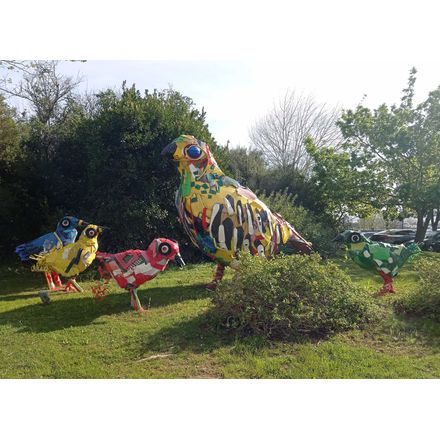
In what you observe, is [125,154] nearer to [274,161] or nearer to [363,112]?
[363,112]

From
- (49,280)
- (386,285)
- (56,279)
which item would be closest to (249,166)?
(56,279)

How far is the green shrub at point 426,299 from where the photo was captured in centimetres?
671

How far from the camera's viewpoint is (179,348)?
5.51 meters

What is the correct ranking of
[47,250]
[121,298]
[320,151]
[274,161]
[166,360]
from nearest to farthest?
[166,360]
[121,298]
[47,250]
[320,151]
[274,161]

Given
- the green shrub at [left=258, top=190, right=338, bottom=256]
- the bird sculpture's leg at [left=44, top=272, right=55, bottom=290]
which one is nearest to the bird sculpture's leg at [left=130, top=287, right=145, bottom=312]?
the bird sculpture's leg at [left=44, top=272, right=55, bottom=290]

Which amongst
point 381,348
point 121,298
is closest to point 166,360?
point 381,348

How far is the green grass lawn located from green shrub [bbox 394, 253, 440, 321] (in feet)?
0.82

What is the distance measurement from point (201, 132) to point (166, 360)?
1008 cm

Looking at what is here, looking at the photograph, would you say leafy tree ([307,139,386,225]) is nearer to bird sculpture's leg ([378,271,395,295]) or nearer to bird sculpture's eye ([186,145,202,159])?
bird sculpture's leg ([378,271,395,295])

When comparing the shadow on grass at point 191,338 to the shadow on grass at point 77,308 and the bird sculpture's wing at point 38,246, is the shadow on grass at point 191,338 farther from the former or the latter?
the bird sculpture's wing at point 38,246

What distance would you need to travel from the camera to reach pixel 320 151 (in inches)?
795

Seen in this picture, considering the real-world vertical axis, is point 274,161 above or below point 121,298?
above

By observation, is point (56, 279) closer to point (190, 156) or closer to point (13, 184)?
point (190, 156)

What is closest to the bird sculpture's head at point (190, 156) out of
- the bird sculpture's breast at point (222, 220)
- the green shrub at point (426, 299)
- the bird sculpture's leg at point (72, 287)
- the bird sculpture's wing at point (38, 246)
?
the bird sculpture's breast at point (222, 220)
